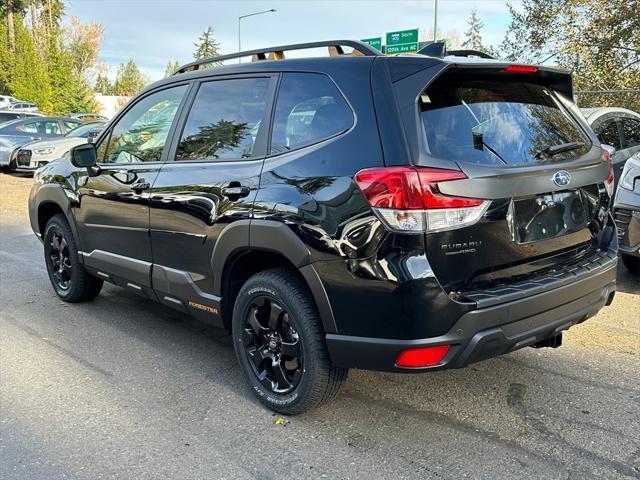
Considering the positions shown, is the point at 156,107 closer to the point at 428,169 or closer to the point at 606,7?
the point at 428,169

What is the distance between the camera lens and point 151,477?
2709 millimetres

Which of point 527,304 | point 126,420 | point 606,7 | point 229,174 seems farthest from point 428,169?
point 606,7

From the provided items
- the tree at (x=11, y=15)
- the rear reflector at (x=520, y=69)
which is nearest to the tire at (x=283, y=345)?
the rear reflector at (x=520, y=69)

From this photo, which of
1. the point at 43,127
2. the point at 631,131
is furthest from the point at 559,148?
the point at 43,127

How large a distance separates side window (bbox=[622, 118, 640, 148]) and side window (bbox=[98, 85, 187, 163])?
6.39 m

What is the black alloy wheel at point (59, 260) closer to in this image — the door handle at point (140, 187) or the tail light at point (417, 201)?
the door handle at point (140, 187)

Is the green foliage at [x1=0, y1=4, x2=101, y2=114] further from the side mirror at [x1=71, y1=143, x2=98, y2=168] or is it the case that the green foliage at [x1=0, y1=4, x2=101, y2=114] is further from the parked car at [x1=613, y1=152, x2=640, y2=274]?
the parked car at [x1=613, y1=152, x2=640, y2=274]

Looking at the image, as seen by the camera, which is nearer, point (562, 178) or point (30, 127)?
point (562, 178)

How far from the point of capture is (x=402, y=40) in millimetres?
25188

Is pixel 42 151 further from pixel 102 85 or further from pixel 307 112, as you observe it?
pixel 102 85

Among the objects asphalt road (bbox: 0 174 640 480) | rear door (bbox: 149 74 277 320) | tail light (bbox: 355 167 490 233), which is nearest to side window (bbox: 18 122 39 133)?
asphalt road (bbox: 0 174 640 480)

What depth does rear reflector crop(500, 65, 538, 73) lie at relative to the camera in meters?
3.03

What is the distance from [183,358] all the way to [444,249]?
2291mm

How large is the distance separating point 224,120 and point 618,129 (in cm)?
632
